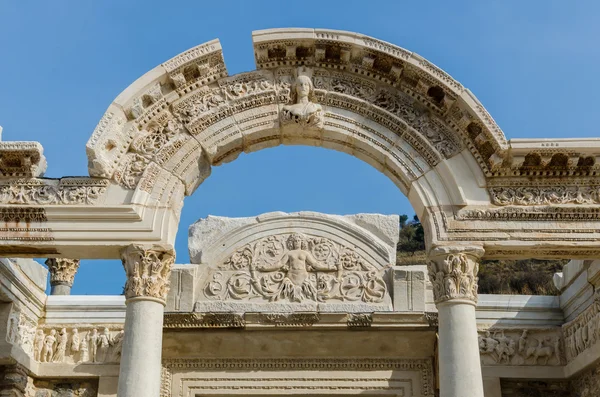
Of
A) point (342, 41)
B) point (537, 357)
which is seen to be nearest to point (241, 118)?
point (342, 41)

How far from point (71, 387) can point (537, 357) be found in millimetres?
6778

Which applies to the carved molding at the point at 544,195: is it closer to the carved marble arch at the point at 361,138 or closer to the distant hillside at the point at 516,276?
the carved marble arch at the point at 361,138

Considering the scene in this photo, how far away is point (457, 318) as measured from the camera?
9.20 metres

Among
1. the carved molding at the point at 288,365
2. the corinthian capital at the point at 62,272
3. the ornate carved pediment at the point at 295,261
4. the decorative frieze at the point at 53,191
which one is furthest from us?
the corinthian capital at the point at 62,272

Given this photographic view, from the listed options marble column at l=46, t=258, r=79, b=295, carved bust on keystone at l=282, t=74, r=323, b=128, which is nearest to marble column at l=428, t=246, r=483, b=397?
carved bust on keystone at l=282, t=74, r=323, b=128

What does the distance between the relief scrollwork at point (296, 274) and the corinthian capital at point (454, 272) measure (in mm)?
3202

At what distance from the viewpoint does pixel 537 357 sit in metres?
12.4

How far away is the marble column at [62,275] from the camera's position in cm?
1580

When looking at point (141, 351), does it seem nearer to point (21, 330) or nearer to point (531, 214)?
point (21, 330)

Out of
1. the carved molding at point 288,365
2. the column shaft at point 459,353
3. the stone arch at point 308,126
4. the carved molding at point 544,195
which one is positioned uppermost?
the stone arch at point 308,126

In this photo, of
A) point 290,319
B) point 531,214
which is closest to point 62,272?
point 290,319

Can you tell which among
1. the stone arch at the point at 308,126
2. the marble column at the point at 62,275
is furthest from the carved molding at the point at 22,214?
the marble column at the point at 62,275

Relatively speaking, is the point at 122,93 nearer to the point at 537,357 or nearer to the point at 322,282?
the point at 322,282

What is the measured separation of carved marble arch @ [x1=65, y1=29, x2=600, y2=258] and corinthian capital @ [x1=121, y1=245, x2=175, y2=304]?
0.68 ft
